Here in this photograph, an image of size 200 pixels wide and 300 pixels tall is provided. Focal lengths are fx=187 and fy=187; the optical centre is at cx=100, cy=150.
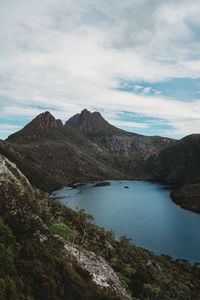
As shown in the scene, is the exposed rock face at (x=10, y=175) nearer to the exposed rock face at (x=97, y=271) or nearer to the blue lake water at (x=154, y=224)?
the exposed rock face at (x=97, y=271)

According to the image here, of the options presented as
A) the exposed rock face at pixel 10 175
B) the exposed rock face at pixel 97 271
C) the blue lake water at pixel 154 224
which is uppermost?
the exposed rock face at pixel 10 175

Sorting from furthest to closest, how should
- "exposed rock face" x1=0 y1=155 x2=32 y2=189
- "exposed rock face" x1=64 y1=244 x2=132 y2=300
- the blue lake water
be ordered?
the blue lake water
"exposed rock face" x1=0 y1=155 x2=32 y2=189
"exposed rock face" x1=64 y1=244 x2=132 y2=300

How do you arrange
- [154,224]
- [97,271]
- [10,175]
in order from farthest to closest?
[154,224]
[10,175]
[97,271]

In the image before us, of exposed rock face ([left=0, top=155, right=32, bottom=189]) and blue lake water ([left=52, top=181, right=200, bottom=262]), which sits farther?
blue lake water ([left=52, top=181, right=200, bottom=262])

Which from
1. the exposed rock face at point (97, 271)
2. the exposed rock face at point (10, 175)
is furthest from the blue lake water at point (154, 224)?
the exposed rock face at point (97, 271)

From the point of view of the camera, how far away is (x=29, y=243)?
17.0m

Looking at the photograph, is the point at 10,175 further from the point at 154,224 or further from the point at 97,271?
the point at 154,224

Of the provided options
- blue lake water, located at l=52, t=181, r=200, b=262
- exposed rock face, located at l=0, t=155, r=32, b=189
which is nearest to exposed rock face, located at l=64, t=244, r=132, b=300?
exposed rock face, located at l=0, t=155, r=32, b=189

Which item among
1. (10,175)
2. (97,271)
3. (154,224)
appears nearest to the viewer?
(97,271)

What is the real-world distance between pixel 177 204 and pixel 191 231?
58.7 m

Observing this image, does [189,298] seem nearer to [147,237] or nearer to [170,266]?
[170,266]

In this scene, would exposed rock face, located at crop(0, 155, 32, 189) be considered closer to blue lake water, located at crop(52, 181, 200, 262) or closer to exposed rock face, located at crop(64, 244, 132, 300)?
exposed rock face, located at crop(64, 244, 132, 300)

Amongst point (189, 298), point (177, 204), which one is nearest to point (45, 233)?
point (189, 298)

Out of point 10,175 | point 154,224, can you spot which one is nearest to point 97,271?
point 10,175
